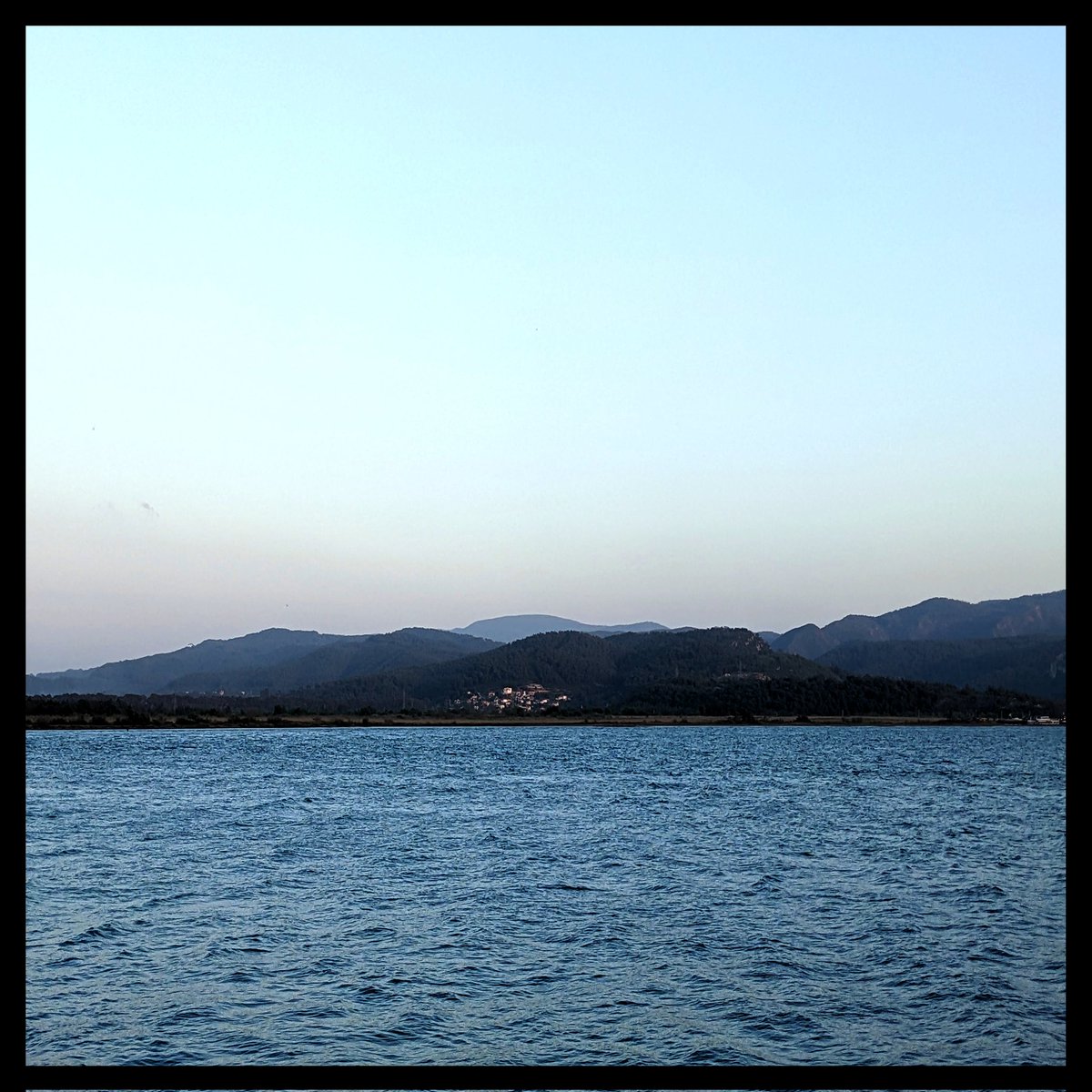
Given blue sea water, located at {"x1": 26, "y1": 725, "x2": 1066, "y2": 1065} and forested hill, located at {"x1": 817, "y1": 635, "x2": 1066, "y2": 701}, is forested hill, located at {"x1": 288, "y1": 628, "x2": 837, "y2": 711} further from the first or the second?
blue sea water, located at {"x1": 26, "y1": 725, "x2": 1066, "y2": 1065}

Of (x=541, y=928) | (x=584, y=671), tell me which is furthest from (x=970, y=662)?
(x=541, y=928)

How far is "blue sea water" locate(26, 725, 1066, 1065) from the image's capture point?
48.7 ft

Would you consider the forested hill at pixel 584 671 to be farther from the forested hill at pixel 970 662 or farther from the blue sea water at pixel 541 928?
the blue sea water at pixel 541 928

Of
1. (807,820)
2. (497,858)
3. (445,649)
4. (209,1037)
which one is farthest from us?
(445,649)

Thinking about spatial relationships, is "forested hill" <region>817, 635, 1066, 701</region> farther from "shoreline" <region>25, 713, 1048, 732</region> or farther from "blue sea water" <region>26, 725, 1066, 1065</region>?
"blue sea water" <region>26, 725, 1066, 1065</region>

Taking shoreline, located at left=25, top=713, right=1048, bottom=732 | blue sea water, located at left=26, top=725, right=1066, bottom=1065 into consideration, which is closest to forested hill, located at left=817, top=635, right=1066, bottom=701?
shoreline, located at left=25, top=713, right=1048, bottom=732

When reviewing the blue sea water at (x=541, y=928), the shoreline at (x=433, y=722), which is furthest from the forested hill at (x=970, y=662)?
the blue sea water at (x=541, y=928)

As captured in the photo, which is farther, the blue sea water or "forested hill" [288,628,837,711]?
"forested hill" [288,628,837,711]

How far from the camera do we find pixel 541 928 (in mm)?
21438
